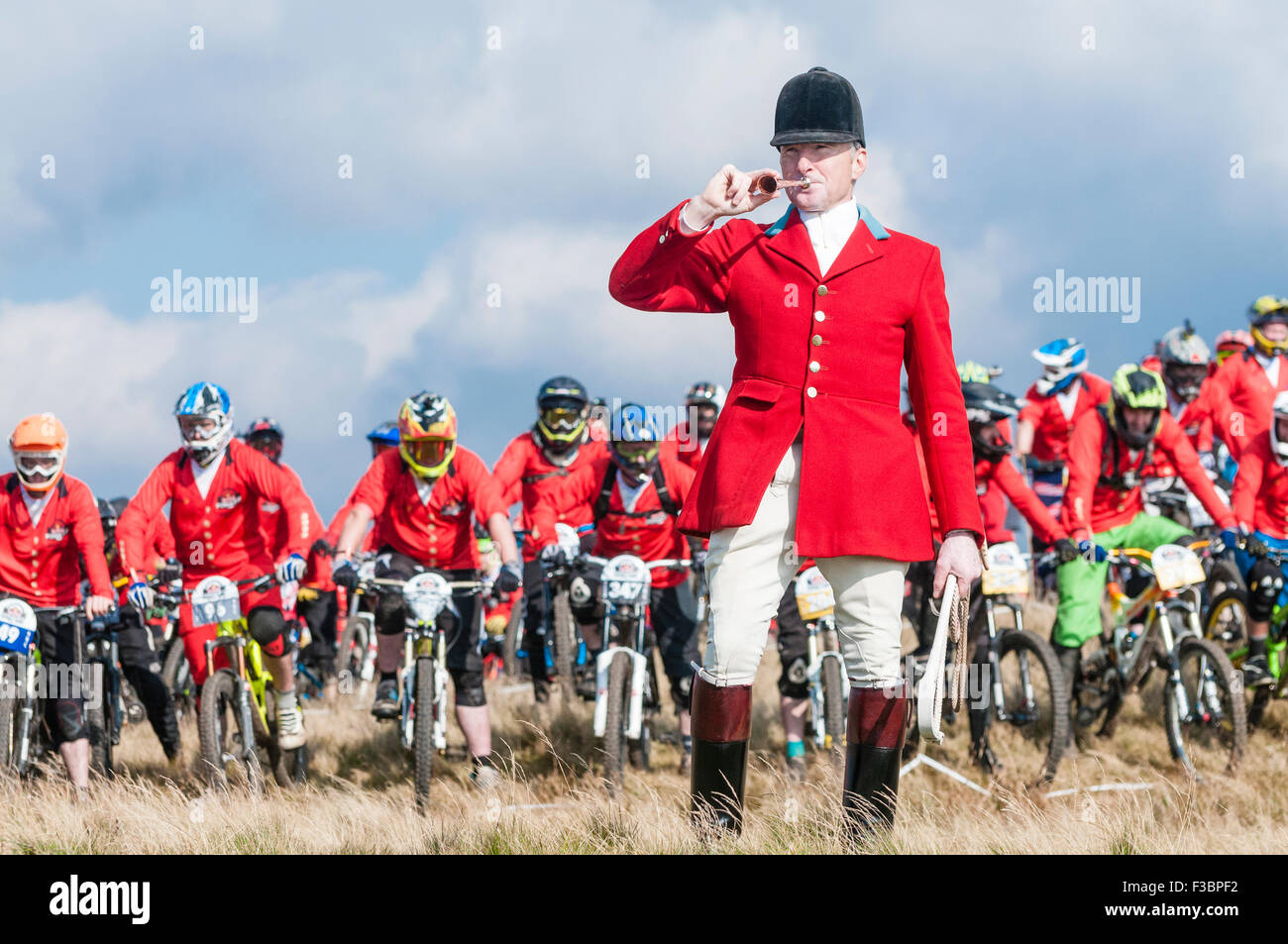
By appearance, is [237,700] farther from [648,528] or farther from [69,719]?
[648,528]

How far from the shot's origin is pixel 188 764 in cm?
996

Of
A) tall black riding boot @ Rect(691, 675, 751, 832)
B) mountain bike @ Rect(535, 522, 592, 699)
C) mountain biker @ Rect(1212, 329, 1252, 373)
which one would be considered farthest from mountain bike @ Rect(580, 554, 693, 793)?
mountain biker @ Rect(1212, 329, 1252, 373)

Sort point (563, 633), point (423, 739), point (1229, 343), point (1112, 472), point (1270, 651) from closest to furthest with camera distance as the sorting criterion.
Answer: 1. point (423, 739)
2. point (1112, 472)
3. point (1270, 651)
4. point (563, 633)
5. point (1229, 343)

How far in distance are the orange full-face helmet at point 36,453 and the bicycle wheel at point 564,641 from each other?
Answer: 3.71 m

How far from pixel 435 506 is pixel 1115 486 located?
4411mm

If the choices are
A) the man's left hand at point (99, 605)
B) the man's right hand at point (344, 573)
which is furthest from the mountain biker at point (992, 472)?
the man's left hand at point (99, 605)

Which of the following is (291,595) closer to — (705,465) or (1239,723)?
(1239,723)

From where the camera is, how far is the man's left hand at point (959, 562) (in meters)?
3.96

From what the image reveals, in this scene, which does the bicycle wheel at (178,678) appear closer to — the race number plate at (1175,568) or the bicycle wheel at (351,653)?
the bicycle wheel at (351,653)

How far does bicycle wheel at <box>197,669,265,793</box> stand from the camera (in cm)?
786

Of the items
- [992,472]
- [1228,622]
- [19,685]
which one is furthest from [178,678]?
[1228,622]

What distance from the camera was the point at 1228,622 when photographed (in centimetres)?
1034
